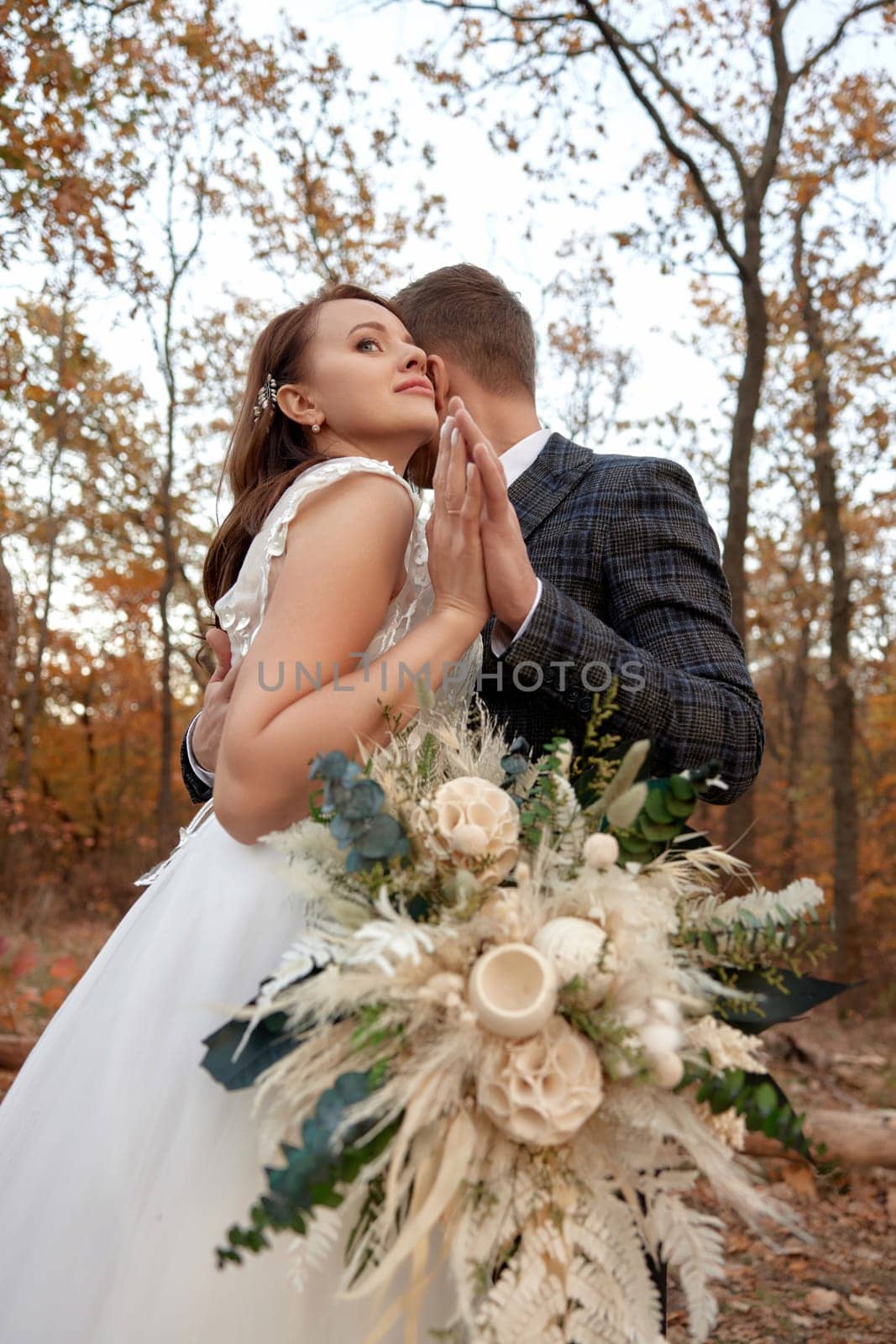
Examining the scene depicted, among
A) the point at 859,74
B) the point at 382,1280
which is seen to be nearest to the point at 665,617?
the point at 382,1280

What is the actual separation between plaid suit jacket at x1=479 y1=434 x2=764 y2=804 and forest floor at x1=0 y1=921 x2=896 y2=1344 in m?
0.82

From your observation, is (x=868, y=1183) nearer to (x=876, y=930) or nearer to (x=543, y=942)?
(x=543, y=942)

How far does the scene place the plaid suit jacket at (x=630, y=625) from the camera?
6.34 feet

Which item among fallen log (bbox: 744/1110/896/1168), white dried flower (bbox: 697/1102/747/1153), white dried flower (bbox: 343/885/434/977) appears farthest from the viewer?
fallen log (bbox: 744/1110/896/1168)

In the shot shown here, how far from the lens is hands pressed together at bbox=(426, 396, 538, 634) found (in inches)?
72.9

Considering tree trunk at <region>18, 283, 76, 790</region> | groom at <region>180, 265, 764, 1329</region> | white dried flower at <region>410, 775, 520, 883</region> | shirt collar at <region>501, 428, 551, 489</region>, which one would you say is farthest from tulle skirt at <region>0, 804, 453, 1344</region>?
tree trunk at <region>18, 283, 76, 790</region>

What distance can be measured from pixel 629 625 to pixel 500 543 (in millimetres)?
501

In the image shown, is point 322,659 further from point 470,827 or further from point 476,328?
point 476,328

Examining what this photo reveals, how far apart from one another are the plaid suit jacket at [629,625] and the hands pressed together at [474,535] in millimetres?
84

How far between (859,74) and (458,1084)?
10.9 m

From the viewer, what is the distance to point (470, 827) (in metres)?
1.39

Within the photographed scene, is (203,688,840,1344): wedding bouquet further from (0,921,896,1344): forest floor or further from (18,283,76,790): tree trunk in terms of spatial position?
(18,283,76,790): tree trunk

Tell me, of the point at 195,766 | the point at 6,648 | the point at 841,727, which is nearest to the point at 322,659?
the point at 195,766

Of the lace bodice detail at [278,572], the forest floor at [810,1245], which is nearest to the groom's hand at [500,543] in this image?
the lace bodice detail at [278,572]
